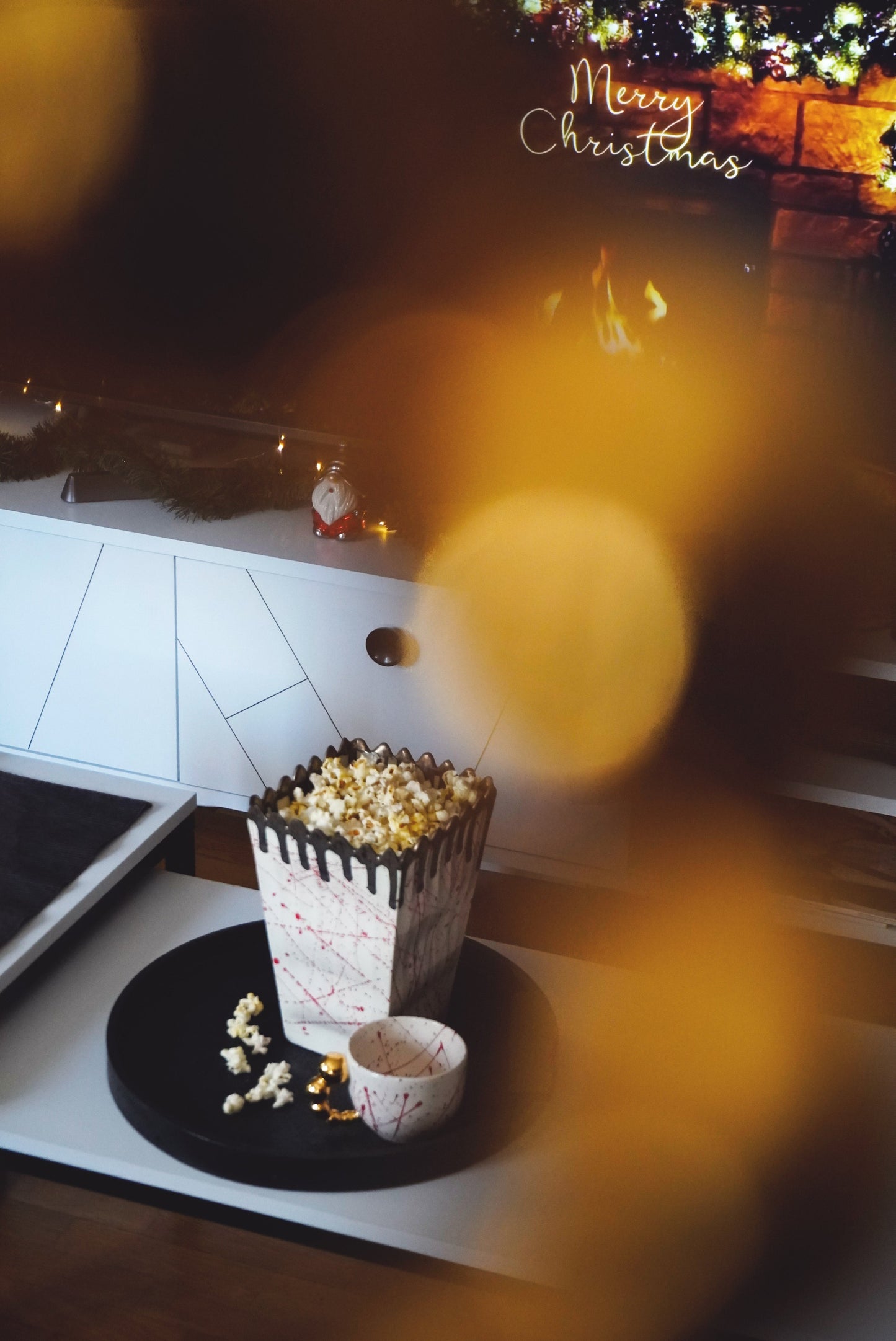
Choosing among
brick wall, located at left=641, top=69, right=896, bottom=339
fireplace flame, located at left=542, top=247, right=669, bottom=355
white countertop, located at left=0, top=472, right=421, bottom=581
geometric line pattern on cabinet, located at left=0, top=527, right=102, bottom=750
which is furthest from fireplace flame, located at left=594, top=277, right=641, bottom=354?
geometric line pattern on cabinet, located at left=0, top=527, right=102, bottom=750

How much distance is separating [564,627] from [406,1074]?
963 millimetres

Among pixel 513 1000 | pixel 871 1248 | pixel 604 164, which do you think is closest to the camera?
pixel 871 1248

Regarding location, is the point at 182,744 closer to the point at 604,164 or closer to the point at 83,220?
the point at 83,220

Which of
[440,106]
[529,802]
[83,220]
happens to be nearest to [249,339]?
[83,220]

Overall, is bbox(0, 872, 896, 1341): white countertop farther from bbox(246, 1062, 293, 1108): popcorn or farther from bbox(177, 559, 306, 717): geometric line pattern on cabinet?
bbox(177, 559, 306, 717): geometric line pattern on cabinet

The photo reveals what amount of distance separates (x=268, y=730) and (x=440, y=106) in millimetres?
960

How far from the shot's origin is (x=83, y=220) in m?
1.95

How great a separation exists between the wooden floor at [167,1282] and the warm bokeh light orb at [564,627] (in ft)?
2.60

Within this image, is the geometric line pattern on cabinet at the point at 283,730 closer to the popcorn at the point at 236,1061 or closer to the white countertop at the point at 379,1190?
the white countertop at the point at 379,1190

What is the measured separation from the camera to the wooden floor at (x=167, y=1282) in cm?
112

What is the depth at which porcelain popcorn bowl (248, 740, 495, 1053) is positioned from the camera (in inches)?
32.7

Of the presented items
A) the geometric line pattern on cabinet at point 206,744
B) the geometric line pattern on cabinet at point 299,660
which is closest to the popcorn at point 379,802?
the geometric line pattern on cabinet at point 299,660

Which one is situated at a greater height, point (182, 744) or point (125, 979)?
point (125, 979)

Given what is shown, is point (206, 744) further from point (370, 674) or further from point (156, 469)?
point (156, 469)
